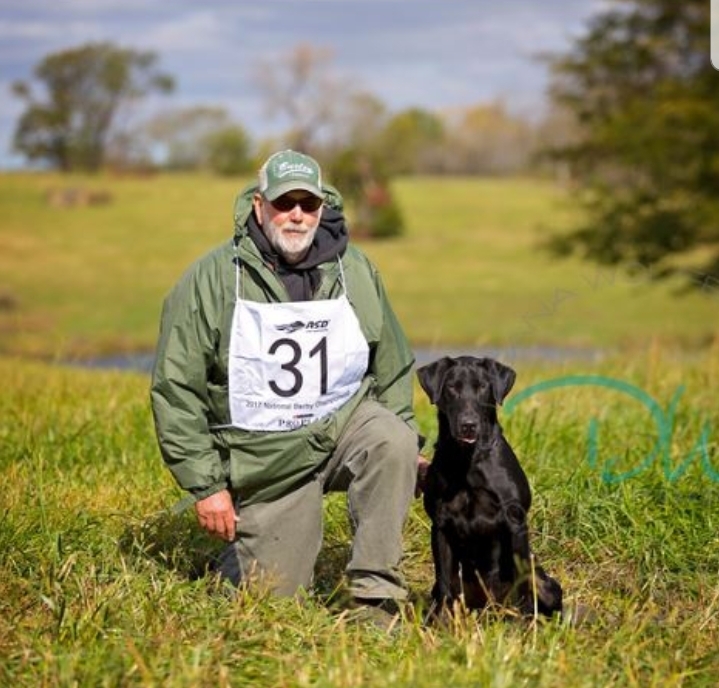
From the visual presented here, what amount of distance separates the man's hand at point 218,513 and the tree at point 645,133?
1605cm

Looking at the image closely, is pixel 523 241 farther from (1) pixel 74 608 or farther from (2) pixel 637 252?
(1) pixel 74 608

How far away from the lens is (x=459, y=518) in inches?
178

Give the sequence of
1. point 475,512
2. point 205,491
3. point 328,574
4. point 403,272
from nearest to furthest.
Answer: point 475,512 < point 205,491 < point 328,574 < point 403,272

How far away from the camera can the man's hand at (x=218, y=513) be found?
15.6ft

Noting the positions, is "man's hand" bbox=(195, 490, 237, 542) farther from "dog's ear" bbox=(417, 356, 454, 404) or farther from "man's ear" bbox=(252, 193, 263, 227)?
"man's ear" bbox=(252, 193, 263, 227)

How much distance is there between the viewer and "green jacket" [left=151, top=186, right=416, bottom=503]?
4.72m

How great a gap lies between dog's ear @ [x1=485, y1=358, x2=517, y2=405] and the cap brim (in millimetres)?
938

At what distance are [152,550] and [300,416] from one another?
3.36 feet

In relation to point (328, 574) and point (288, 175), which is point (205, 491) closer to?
point (328, 574)

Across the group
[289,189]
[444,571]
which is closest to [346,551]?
[444,571]

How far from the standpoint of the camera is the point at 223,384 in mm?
4895

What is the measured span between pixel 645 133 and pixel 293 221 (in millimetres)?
16133

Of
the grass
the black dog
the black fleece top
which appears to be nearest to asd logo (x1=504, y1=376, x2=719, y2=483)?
the grass

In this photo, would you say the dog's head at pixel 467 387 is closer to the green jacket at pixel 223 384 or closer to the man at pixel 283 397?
the man at pixel 283 397
